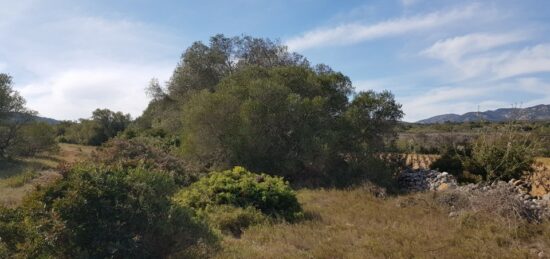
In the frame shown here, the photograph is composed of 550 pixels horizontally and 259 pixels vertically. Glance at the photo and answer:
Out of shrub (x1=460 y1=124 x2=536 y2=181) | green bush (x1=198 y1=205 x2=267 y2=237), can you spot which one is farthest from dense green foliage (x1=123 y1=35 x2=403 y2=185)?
green bush (x1=198 y1=205 x2=267 y2=237)

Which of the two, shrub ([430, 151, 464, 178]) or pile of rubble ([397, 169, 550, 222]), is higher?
shrub ([430, 151, 464, 178])

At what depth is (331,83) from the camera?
19109 mm

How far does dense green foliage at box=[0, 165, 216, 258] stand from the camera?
203 inches

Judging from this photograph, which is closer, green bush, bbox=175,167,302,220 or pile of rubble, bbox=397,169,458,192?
green bush, bbox=175,167,302,220

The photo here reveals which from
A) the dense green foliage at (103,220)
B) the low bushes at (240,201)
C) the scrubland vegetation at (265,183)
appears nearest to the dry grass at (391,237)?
the scrubland vegetation at (265,183)

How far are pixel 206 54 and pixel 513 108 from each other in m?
17.9

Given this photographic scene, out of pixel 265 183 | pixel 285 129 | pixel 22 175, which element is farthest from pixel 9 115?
pixel 265 183

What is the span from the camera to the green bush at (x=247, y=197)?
1080 centimetres

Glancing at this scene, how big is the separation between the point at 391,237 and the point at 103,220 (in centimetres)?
512

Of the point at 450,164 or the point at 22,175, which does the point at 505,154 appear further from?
the point at 22,175

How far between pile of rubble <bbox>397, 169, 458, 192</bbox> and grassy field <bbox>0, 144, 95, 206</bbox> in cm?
1033

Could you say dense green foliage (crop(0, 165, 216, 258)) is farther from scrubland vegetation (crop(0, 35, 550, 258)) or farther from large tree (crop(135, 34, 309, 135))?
large tree (crop(135, 34, 309, 135))

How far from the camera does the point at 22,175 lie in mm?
16453

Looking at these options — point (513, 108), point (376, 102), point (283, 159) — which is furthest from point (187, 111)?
point (513, 108)
